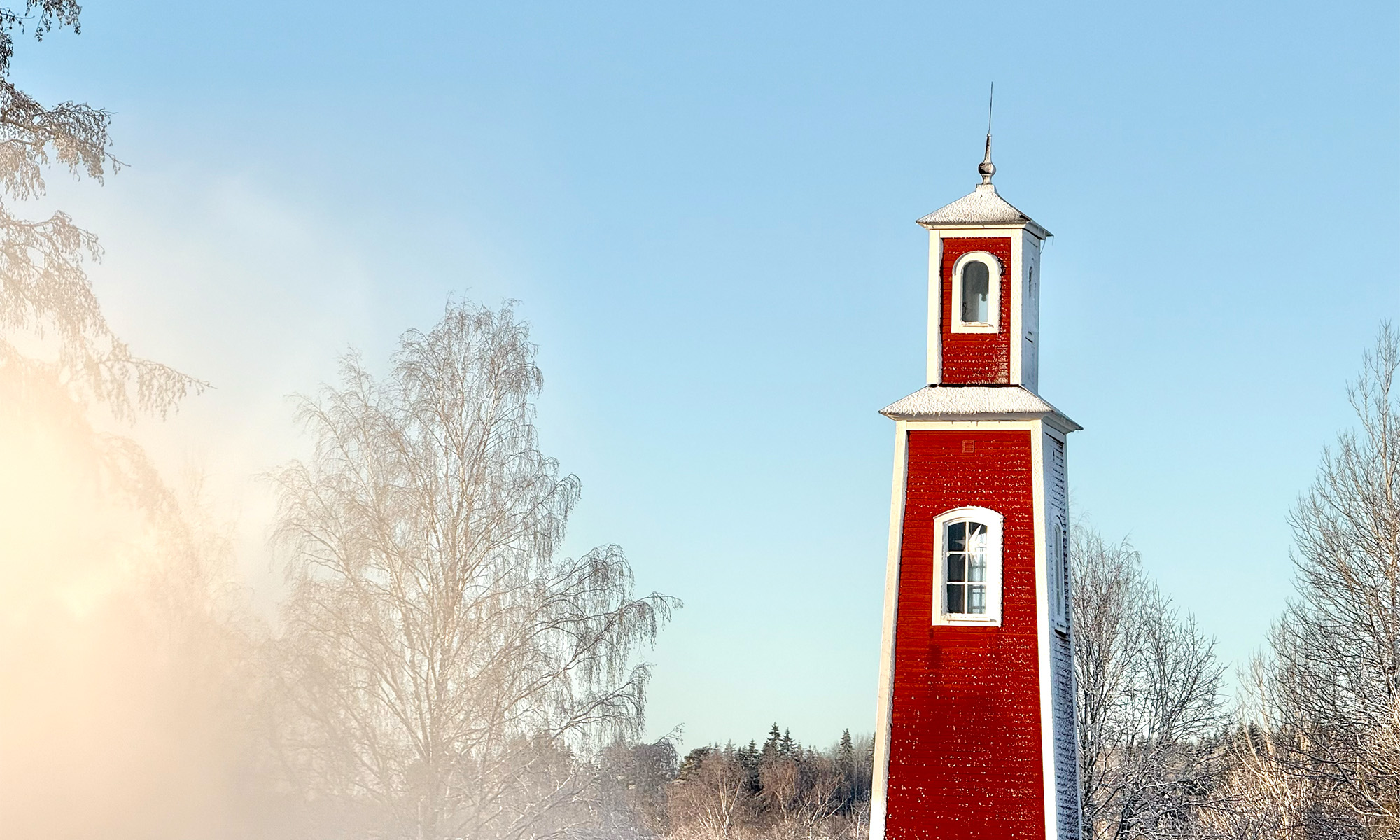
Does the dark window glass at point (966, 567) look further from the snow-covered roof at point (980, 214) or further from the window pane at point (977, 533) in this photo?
the snow-covered roof at point (980, 214)

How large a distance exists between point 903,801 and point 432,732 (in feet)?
26.2

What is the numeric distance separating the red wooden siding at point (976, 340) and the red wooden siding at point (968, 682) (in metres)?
0.99

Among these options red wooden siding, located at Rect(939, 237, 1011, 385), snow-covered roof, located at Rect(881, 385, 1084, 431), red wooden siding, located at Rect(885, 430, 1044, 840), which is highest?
red wooden siding, located at Rect(939, 237, 1011, 385)

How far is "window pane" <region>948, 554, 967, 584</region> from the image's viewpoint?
77.9ft

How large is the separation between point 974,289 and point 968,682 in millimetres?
5497

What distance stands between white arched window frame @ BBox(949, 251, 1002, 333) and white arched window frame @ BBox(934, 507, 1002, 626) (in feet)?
8.65

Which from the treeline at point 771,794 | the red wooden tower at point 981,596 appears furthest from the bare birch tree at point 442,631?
the treeline at point 771,794

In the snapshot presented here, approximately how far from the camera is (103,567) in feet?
81.2

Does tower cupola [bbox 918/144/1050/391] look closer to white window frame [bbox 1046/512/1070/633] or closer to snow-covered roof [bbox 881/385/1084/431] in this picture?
snow-covered roof [bbox 881/385/1084/431]

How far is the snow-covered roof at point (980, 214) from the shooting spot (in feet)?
82.0

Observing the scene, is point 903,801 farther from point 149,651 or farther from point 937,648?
point 149,651

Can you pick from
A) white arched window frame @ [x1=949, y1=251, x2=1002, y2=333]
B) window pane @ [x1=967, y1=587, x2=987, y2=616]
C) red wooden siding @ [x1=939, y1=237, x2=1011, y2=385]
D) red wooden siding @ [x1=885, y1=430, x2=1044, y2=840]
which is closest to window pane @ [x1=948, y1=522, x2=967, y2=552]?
red wooden siding @ [x1=885, y1=430, x2=1044, y2=840]

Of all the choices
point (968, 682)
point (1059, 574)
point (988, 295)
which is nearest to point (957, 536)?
point (1059, 574)

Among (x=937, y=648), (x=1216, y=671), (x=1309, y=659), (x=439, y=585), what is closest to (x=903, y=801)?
(x=937, y=648)
